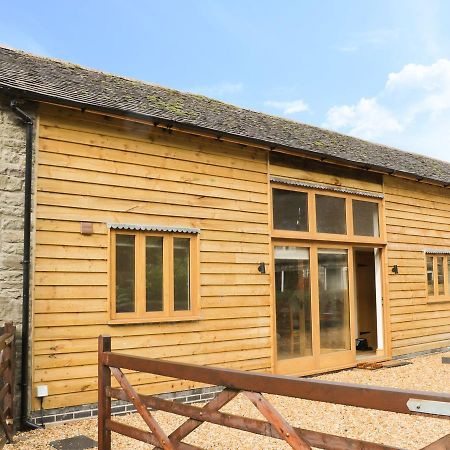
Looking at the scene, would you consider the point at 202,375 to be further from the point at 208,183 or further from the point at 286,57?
the point at 286,57

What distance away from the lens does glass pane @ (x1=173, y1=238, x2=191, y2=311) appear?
7461 millimetres

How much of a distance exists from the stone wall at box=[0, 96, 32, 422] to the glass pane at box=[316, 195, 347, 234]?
5.38m

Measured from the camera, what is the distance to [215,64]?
103 feet

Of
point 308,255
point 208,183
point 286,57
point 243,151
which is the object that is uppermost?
point 286,57

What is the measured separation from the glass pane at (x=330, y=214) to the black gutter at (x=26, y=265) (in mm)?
5282

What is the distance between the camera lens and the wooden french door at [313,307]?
8.84 m

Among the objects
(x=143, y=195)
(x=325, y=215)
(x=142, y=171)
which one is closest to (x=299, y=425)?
(x=143, y=195)

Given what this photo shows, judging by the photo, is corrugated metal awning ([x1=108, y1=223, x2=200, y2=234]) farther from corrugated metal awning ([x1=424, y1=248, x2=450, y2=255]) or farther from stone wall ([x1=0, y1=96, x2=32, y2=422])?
corrugated metal awning ([x1=424, y1=248, x2=450, y2=255])

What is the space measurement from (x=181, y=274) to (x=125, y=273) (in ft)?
2.94

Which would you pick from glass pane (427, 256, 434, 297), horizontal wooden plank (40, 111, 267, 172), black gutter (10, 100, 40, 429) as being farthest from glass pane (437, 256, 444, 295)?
black gutter (10, 100, 40, 429)

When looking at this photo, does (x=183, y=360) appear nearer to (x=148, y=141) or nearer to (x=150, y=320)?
(x=150, y=320)

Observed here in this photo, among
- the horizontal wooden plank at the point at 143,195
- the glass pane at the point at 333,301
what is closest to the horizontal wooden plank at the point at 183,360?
the glass pane at the point at 333,301

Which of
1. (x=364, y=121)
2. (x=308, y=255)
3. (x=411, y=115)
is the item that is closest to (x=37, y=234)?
(x=308, y=255)

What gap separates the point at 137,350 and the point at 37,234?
2014 mm
